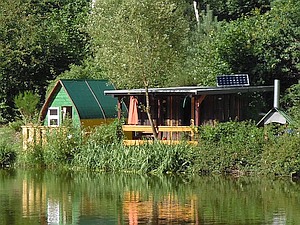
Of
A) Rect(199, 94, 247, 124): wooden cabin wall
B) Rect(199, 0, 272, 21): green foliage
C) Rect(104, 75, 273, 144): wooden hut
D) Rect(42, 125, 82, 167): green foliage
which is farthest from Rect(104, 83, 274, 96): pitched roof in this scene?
Rect(199, 0, 272, 21): green foliage

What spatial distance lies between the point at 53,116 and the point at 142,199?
45.6ft

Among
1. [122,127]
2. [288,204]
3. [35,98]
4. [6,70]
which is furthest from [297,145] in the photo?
[6,70]

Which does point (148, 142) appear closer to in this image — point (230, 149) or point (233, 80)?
point (230, 149)

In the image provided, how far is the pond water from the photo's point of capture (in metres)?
17.3

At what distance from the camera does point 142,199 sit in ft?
67.2

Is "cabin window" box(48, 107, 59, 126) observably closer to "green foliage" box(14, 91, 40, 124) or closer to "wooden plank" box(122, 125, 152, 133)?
"green foliage" box(14, 91, 40, 124)

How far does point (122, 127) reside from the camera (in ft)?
92.3

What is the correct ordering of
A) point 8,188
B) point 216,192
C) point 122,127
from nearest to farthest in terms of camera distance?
point 216,192, point 8,188, point 122,127

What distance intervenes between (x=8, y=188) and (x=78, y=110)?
9784mm

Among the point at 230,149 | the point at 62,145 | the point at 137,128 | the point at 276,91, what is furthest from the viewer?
the point at 276,91

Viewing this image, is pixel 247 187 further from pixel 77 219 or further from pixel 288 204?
pixel 77 219

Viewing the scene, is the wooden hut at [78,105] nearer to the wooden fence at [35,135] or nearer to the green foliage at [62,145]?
the wooden fence at [35,135]

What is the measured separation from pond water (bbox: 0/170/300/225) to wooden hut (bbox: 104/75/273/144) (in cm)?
400

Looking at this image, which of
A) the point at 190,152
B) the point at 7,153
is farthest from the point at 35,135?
the point at 190,152
